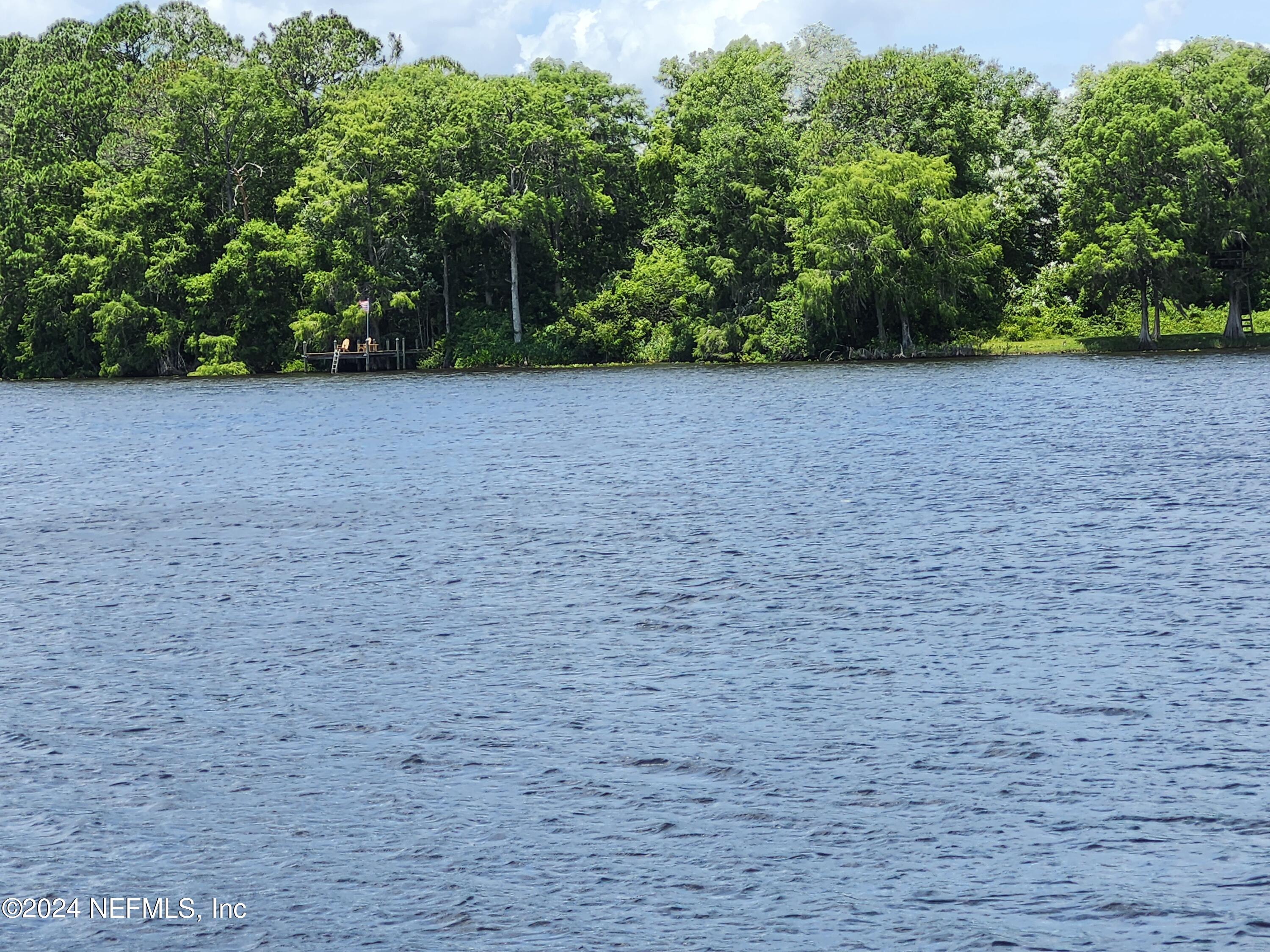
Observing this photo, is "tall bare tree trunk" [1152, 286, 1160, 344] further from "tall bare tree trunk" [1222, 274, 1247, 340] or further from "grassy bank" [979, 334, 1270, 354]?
"tall bare tree trunk" [1222, 274, 1247, 340]

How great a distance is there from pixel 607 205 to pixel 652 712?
96107mm

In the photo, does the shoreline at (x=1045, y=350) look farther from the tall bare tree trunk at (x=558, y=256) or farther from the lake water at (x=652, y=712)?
the lake water at (x=652, y=712)

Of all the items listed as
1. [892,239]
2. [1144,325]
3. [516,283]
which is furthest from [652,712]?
[516,283]

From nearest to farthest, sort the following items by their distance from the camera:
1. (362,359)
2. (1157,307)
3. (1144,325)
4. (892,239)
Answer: (892,239)
(1157,307)
(1144,325)
(362,359)

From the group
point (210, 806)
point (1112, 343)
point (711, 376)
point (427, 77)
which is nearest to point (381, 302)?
point (427, 77)

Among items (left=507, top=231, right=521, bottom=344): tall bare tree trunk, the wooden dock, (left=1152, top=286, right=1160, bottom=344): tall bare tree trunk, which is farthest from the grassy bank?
the wooden dock

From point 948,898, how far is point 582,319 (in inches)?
3942

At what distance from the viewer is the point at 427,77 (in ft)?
387

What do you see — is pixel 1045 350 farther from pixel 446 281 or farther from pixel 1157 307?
pixel 446 281

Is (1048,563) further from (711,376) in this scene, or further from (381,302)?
(381,302)

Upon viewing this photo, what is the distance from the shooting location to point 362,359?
114 metres

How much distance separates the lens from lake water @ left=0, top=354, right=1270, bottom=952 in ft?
40.5

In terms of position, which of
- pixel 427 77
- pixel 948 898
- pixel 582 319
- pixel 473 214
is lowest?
pixel 948 898

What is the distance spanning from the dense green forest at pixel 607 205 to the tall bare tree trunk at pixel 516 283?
0.70 feet
